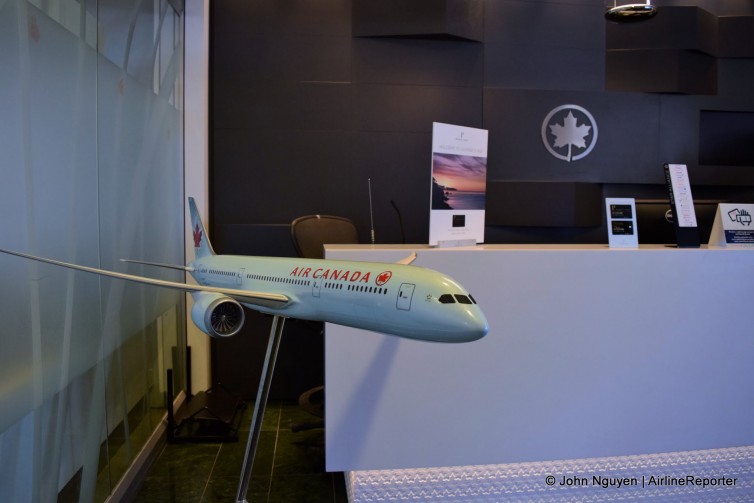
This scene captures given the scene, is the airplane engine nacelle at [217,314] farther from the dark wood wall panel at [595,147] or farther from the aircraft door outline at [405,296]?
the dark wood wall panel at [595,147]

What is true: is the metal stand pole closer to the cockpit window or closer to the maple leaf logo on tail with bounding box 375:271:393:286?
the maple leaf logo on tail with bounding box 375:271:393:286

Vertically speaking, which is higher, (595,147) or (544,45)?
(544,45)

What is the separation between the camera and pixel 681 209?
2.85 meters

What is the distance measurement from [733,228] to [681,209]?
0.29m

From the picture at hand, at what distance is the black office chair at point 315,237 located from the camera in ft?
10.9

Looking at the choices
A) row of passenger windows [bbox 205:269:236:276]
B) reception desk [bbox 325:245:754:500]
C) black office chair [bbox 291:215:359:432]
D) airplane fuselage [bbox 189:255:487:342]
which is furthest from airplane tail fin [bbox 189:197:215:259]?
black office chair [bbox 291:215:359:432]

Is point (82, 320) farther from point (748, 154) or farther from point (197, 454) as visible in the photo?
point (748, 154)

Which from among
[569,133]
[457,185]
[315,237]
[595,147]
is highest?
[569,133]

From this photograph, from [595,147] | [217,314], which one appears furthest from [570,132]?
[217,314]

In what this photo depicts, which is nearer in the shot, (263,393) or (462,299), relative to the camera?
(462,299)

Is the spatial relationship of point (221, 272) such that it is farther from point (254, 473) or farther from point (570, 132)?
point (570, 132)

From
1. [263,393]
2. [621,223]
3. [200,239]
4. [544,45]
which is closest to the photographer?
[263,393]

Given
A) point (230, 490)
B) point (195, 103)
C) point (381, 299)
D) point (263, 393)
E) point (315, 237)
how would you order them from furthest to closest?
1. point (195, 103)
2. point (315, 237)
3. point (230, 490)
4. point (263, 393)
5. point (381, 299)

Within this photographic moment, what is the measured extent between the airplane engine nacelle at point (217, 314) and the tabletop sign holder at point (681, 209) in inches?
91.5
